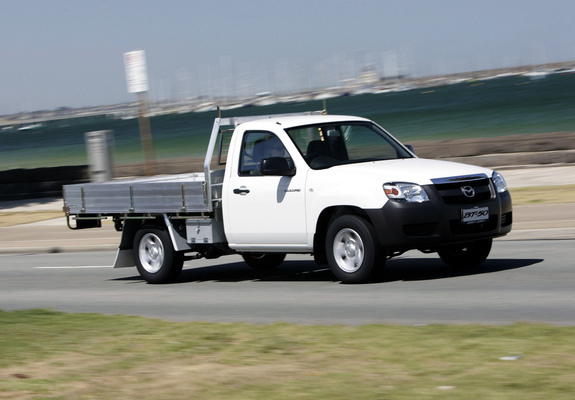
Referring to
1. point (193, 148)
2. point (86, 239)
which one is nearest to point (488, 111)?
point (193, 148)

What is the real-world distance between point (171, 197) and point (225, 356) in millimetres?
5786

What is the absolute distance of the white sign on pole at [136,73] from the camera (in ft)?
59.4

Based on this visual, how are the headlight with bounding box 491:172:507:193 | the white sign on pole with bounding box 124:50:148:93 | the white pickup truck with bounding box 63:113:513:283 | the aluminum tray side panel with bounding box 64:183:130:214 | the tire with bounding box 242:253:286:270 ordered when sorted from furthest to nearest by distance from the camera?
the white sign on pole with bounding box 124:50:148:93
the tire with bounding box 242:253:286:270
the aluminum tray side panel with bounding box 64:183:130:214
the headlight with bounding box 491:172:507:193
the white pickup truck with bounding box 63:113:513:283

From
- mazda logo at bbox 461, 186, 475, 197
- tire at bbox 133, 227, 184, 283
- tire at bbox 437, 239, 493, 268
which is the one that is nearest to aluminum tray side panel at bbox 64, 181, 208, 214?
tire at bbox 133, 227, 184, 283

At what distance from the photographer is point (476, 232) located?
10.6 metres

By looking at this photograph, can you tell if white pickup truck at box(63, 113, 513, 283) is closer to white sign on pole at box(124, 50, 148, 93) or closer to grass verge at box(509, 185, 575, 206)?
white sign on pole at box(124, 50, 148, 93)

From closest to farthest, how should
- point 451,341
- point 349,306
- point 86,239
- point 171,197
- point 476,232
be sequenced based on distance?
point 451,341 < point 349,306 < point 476,232 < point 171,197 < point 86,239

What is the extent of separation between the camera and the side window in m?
11.6

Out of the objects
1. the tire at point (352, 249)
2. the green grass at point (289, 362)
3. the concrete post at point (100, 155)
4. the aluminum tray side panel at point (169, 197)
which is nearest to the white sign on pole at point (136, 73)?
the aluminum tray side panel at point (169, 197)

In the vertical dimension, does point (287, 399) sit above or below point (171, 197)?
below

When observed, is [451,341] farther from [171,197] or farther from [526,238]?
[526,238]

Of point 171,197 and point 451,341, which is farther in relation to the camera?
point 171,197

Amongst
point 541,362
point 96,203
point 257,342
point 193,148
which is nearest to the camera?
point 541,362

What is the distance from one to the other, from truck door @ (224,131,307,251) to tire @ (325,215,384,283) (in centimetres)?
48
